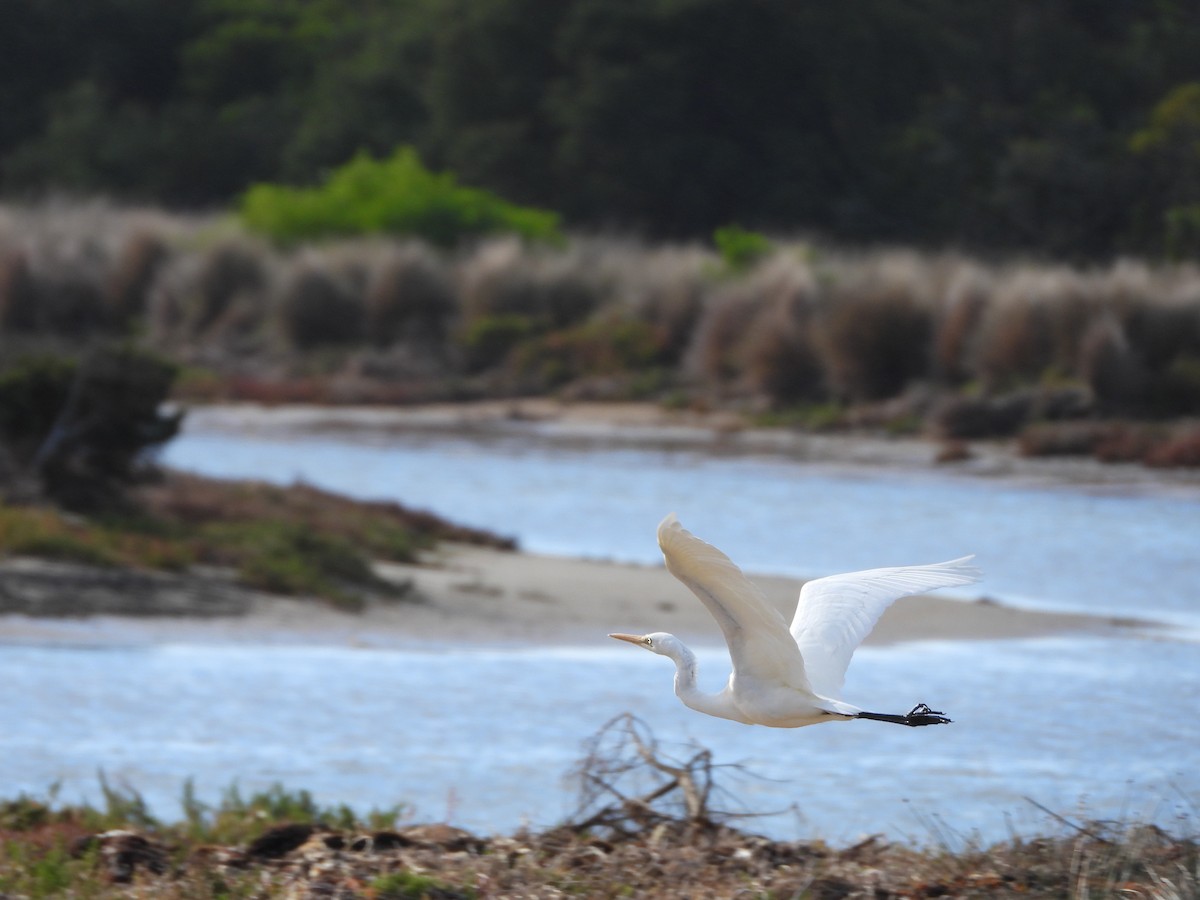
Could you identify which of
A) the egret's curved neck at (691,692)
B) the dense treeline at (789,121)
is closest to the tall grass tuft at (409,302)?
the dense treeline at (789,121)

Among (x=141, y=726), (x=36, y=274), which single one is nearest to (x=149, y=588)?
(x=141, y=726)

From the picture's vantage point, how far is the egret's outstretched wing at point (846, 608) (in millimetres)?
6000

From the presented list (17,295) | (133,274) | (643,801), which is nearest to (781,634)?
(643,801)

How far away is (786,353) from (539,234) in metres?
14.0

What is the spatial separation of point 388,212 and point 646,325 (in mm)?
10572

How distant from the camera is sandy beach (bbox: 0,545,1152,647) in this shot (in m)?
12.8

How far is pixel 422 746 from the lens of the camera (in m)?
9.98

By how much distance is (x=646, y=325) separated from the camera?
102 ft

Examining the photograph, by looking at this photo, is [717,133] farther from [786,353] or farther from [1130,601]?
[1130,601]

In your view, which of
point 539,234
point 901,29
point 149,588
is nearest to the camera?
point 149,588

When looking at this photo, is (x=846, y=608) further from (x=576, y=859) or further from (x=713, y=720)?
(x=713, y=720)

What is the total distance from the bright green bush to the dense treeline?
4.54 m

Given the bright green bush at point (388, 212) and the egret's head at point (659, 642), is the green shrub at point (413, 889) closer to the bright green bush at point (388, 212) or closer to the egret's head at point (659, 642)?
the egret's head at point (659, 642)

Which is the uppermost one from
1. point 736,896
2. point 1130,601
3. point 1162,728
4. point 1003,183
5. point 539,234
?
point 1003,183
